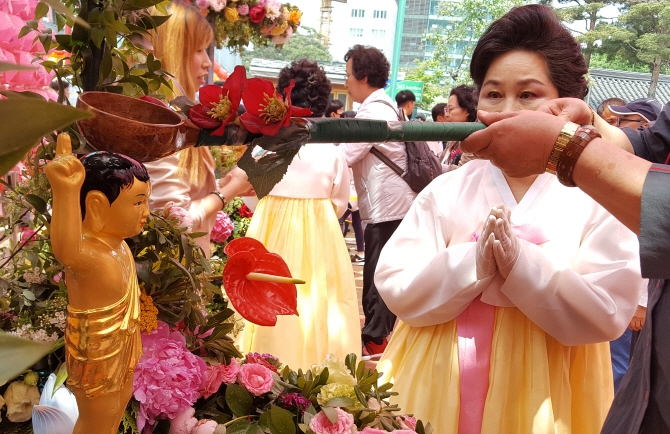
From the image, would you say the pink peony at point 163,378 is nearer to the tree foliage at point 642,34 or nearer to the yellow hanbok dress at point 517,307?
the yellow hanbok dress at point 517,307

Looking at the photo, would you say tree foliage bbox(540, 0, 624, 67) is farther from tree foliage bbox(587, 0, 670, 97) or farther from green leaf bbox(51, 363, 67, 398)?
green leaf bbox(51, 363, 67, 398)

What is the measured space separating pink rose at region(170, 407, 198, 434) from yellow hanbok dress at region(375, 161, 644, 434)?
2.19ft

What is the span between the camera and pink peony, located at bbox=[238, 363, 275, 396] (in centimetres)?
93

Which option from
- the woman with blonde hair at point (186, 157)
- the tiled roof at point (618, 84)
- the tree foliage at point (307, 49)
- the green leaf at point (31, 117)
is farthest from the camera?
the tree foliage at point (307, 49)

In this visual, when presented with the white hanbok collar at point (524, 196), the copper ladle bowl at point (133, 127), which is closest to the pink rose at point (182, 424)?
the copper ladle bowl at point (133, 127)

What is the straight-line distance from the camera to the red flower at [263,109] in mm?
657

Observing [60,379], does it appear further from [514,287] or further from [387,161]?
[387,161]

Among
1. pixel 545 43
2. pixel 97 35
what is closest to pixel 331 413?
pixel 97 35

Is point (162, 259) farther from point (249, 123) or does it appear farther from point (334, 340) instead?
point (334, 340)

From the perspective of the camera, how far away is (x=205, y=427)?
835 mm

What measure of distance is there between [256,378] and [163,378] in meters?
0.19

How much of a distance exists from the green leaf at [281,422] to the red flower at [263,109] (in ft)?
1.52

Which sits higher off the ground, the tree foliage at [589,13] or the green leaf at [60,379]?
the tree foliage at [589,13]

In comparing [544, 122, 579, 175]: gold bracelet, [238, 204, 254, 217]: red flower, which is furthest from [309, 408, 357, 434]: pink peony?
[238, 204, 254, 217]: red flower
